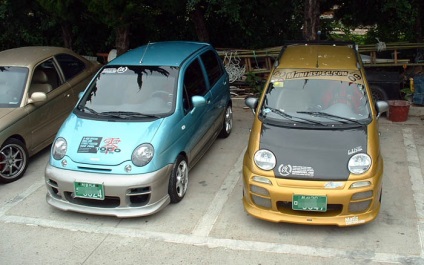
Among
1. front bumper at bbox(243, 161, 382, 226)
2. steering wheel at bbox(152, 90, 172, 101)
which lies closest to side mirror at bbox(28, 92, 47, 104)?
steering wheel at bbox(152, 90, 172, 101)

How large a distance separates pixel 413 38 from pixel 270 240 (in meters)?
7.92

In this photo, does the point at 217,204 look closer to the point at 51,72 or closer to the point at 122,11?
the point at 51,72

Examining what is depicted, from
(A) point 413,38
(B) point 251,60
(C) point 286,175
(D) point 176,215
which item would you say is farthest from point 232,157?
(A) point 413,38

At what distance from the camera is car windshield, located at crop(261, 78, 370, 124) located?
5.14 metres

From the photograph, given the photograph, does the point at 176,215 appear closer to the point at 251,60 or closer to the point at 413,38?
the point at 251,60

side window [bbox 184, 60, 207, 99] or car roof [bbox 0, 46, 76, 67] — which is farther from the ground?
car roof [bbox 0, 46, 76, 67]

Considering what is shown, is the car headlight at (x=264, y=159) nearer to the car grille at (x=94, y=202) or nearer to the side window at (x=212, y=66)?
the car grille at (x=94, y=202)

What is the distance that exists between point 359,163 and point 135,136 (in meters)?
2.45

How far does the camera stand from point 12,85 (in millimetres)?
6633

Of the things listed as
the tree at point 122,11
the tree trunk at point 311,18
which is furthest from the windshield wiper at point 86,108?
the tree trunk at point 311,18

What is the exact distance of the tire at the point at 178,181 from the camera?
5.21 m

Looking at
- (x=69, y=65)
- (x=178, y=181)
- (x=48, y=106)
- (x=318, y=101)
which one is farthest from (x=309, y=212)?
(x=69, y=65)

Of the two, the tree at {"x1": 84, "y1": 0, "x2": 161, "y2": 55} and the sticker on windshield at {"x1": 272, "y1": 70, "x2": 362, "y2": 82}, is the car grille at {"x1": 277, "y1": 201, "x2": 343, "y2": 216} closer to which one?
the sticker on windshield at {"x1": 272, "y1": 70, "x2": 362, "y2": 82}

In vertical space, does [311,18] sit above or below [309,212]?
above
